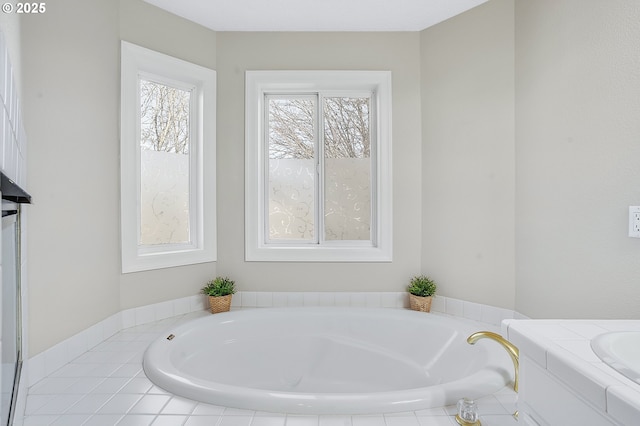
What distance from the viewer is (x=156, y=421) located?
3.63 ft

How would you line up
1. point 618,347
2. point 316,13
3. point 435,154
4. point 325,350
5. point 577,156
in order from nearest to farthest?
point 618,347
point 577,156
point 325,350
point 316,13
point 435,154

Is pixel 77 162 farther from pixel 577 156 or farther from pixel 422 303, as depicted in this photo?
pixel 577 156

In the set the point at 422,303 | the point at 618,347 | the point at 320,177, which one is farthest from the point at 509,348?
the point at 320,177

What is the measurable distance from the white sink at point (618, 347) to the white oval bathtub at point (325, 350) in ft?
2.32

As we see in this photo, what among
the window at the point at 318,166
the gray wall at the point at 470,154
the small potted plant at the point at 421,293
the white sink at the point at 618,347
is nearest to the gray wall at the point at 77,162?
the window at the point at 318,166

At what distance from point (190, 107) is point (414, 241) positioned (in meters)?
1.83

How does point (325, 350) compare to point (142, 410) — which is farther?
point (325, 350)

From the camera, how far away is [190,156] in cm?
242

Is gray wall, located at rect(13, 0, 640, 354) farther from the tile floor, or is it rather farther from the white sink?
the white sink

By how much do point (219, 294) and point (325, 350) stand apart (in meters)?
0.77

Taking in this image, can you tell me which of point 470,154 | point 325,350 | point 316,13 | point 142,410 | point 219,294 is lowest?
point 325,350

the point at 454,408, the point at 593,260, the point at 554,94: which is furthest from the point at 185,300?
the point at 554,94

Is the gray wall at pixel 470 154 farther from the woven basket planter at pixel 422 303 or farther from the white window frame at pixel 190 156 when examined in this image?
the white window frame at pixel 190 156

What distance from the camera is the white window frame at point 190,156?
2021 millimetres
